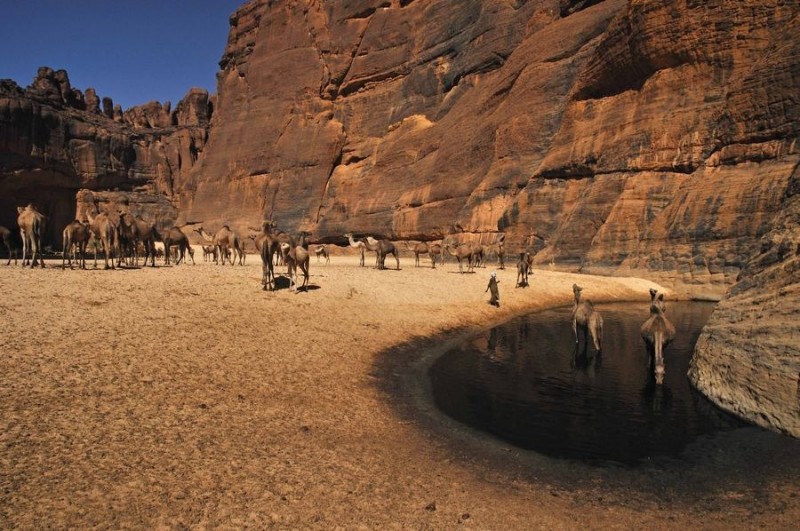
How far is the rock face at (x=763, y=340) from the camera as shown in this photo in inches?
338

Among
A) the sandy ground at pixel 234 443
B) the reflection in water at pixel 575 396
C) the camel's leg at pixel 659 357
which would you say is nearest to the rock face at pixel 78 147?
the sandy ground at pixel 234 443

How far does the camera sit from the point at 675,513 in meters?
6.32

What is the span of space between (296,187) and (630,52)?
45.8 meters

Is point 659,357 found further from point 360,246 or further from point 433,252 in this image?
point 360,246

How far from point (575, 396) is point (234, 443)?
742cm

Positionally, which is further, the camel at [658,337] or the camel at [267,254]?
the camel at [267,254]

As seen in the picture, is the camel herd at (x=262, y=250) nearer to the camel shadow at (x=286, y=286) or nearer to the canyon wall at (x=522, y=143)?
the camel shadow at (x=286, y=286)

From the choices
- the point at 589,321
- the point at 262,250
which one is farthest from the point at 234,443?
the point at 262,250

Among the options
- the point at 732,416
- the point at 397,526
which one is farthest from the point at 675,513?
the point at 732,416

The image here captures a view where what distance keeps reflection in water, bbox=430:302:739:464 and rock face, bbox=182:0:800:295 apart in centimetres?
903

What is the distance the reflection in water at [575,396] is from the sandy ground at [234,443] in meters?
1.15

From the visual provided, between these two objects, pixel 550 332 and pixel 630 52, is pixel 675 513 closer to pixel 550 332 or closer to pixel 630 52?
pixel 550 332

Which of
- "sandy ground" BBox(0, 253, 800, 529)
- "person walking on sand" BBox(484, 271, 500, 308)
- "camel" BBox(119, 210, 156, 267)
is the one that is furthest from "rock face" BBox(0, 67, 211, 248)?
"person walking on sand" BBox(484, 271, 500, 308)

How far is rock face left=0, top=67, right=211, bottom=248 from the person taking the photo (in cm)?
4644
